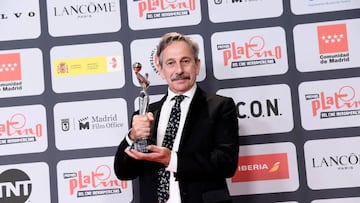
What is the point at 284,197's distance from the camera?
2426mm

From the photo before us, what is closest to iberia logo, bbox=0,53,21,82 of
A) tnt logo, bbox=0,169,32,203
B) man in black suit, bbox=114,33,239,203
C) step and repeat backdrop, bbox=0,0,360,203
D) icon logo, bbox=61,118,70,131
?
step and repeat backdrop, bbox=0,0,360,203

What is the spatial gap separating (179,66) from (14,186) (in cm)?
101

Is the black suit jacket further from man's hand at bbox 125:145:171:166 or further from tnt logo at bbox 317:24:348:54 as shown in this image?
tnt logo at bbox 317:24:348:54

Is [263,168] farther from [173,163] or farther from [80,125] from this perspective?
[80,125]

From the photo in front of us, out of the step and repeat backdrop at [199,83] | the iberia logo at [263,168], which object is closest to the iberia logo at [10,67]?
the step and repeat backdrop at [199,83]

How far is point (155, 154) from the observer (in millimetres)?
1858

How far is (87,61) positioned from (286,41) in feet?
3.05

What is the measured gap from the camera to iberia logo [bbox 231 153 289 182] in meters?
2.43

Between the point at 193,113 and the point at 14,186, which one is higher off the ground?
the point at 193,113

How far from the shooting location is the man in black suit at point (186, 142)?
1896 mm

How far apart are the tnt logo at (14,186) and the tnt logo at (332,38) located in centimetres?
149

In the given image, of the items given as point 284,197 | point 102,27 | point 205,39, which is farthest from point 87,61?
point 284,197

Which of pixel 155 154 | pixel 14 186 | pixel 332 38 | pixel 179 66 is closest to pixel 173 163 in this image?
pixel 155 154

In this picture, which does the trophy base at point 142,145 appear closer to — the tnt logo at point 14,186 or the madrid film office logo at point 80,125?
the madrid film office logo at point 80,125
